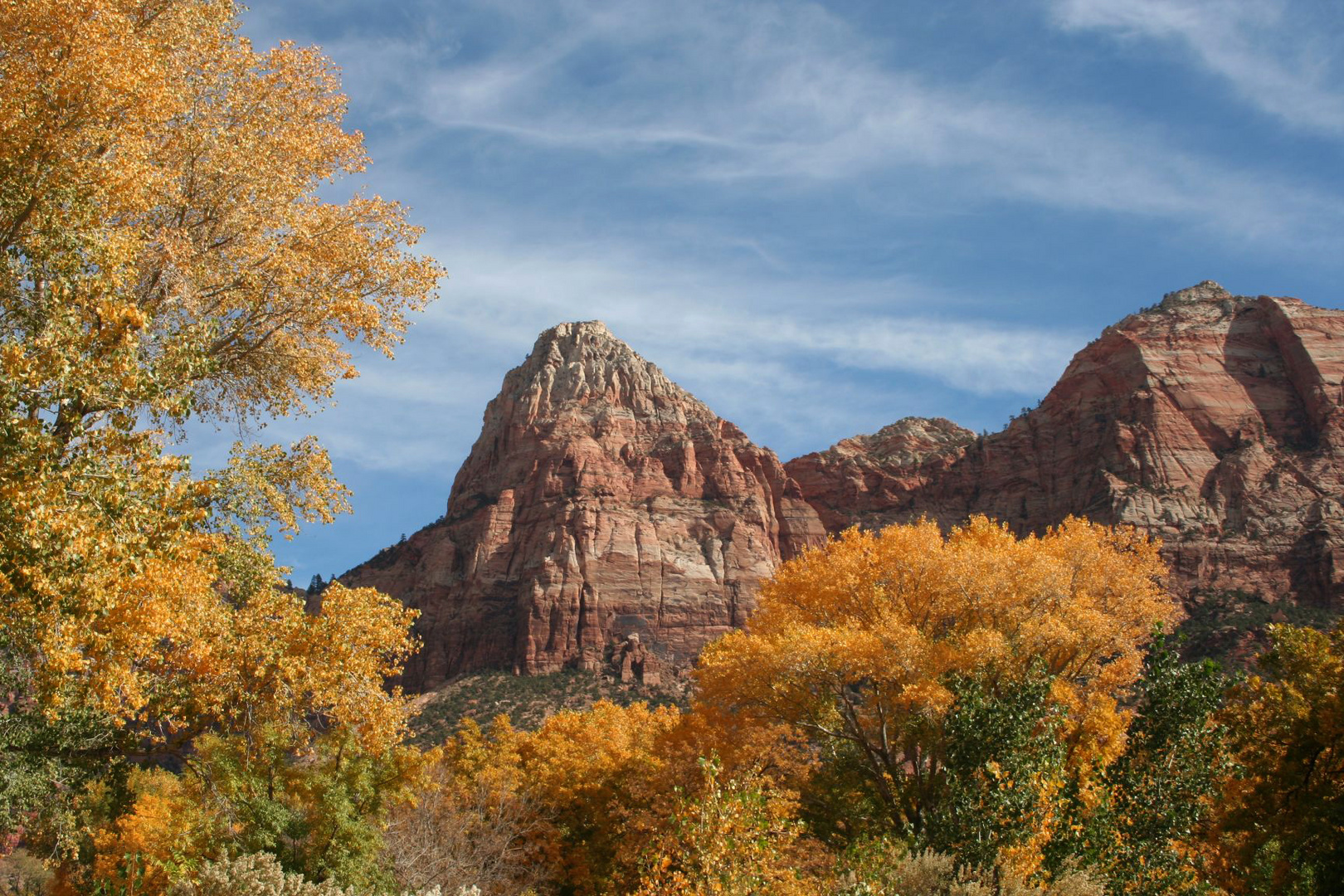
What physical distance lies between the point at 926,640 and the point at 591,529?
92814 mm

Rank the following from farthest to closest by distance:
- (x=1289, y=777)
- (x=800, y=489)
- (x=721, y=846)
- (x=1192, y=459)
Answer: (x=800, y=489), (x=1192, y=459), (x=1289, y=777), (x=721, y=846)

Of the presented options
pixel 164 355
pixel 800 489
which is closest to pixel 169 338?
pixel 164 355

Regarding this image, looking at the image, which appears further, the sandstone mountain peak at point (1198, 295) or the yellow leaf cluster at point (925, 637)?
the sandstone mountain peak at point (1198, 295)

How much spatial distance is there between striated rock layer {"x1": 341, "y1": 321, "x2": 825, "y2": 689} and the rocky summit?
282 millimetres

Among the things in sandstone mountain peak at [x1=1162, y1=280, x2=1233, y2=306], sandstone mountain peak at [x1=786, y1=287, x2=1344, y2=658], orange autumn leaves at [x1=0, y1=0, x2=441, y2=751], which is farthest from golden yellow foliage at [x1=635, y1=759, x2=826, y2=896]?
sandstone mountain peak at [x1=1162, y1=280, x2=1233, y2=306]

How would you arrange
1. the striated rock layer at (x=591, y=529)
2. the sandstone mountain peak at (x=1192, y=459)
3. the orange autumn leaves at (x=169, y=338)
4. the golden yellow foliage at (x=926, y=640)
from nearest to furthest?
the orange autumn leaves at (x=169, y=338) < the golden yellow foliage at (x=926, y=640) < the sandstone mountain peak at (x=1192, y=459) < the striated rock layer at (x=591, y=529)

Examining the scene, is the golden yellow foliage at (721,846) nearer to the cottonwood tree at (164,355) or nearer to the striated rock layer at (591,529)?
the cottonwood tree at (164,355)

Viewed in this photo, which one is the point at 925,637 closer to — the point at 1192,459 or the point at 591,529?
the point at 591,529

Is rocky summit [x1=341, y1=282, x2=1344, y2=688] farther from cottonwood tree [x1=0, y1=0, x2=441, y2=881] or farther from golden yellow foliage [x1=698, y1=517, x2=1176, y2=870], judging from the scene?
cottonwood tree [x1=0, y1=0, x2=441, y2=881]

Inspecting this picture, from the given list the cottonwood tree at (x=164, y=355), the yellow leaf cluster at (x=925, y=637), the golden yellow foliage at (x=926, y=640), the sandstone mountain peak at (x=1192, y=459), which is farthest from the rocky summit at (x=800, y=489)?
the cottonwood tree at (x=164, y=355)

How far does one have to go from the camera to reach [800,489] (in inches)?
5546

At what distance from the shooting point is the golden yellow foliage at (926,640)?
24.8 metres

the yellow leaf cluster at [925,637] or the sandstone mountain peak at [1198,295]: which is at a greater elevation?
the sandstone mountain peak at [1198,295]

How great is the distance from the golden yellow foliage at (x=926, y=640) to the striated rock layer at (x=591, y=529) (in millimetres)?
74163
